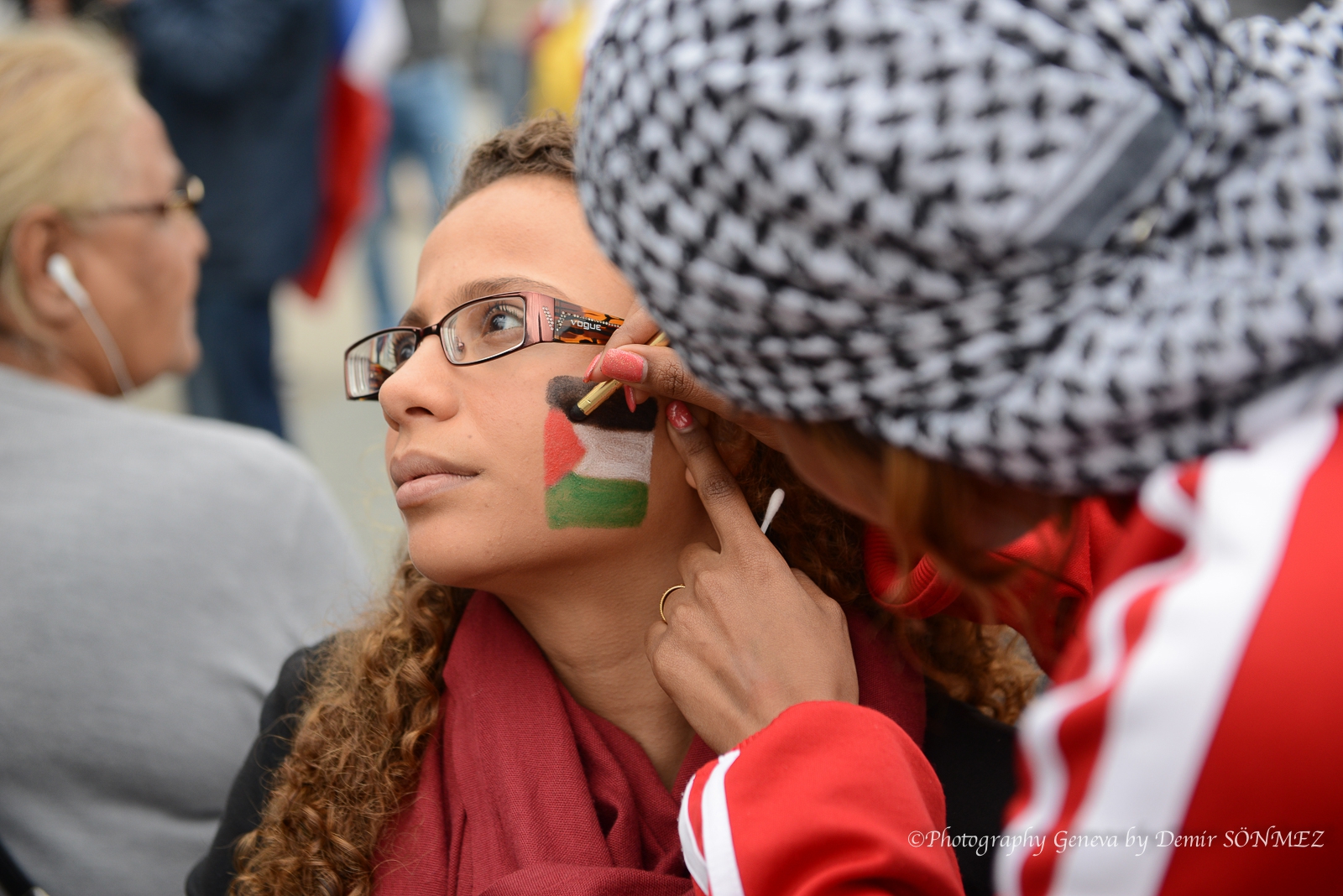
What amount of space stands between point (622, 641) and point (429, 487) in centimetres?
35

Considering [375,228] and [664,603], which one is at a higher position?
[664,603]

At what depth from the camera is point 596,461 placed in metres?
1.47

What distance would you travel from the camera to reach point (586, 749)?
151cm

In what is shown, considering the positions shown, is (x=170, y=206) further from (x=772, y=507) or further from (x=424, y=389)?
(x=772, y=507)

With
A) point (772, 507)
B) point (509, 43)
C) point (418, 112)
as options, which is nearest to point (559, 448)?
point (772, 507)

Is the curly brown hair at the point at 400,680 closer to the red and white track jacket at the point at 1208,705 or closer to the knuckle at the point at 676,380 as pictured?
the knuckle at the point at 676,380

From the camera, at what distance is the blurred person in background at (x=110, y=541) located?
1.78 metres

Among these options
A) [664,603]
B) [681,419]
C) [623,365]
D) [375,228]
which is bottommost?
[375,228]

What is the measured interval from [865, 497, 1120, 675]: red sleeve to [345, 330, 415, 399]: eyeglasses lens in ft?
2.38

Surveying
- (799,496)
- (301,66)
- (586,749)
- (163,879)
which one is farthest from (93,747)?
(301,66)

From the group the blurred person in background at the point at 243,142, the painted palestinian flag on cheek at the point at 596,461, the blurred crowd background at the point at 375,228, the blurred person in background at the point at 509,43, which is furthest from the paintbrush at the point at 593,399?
the blurred person in background at the point at 509,43

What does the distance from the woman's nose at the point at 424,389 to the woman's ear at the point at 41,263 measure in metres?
1.21

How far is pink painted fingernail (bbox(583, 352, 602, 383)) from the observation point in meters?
1.38

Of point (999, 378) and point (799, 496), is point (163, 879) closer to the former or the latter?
point (799, 496)
